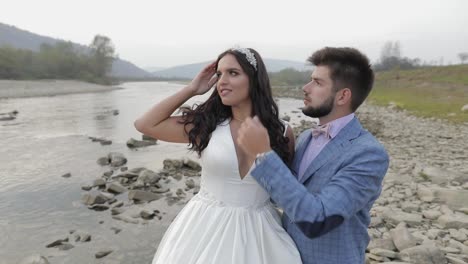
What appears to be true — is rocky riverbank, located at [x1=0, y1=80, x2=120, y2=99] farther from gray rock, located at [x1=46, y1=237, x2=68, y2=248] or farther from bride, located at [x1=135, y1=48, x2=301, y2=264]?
bride, located at [x1=135, y1=48, x2=301, y2=264]

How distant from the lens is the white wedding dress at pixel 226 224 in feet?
7.46

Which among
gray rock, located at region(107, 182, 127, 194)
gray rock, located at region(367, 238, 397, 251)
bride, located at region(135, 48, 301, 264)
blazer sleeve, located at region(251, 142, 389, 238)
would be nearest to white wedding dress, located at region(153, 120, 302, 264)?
bride, located at region(135, 48, 301, 264)

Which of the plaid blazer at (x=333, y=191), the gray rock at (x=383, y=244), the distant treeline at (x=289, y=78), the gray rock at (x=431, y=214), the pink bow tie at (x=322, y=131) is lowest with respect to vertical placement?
the gray rock at (x=383, y=244)

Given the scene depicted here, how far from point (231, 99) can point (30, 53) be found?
9157cm

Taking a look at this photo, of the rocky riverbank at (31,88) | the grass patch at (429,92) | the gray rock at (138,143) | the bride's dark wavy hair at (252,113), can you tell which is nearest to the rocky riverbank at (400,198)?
the gray rock at (138,143)

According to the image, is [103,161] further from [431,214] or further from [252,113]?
[252,113]

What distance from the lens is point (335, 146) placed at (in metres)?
2.08

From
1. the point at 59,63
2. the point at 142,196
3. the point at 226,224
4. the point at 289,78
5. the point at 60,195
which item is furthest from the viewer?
the point at 289,78

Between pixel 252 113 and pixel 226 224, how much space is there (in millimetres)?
968

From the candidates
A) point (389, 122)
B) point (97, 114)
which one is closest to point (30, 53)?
point (97, 114)

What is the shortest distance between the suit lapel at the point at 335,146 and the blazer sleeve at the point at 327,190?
0.14m

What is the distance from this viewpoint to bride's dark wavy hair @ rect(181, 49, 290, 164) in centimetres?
278

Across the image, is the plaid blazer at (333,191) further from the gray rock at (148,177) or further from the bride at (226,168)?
the gray rock at (148,177)

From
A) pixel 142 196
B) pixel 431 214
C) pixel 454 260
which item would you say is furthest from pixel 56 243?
pixel 431 214
